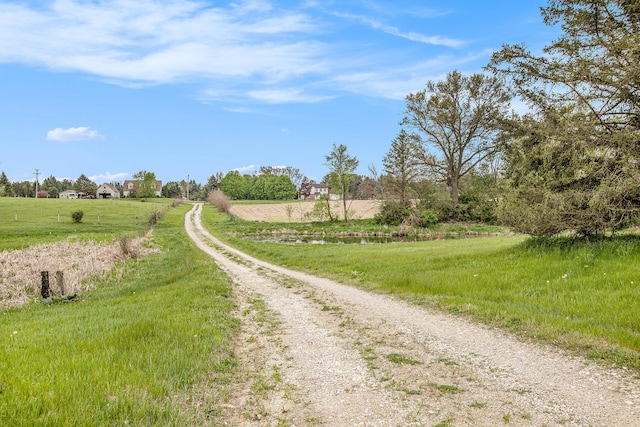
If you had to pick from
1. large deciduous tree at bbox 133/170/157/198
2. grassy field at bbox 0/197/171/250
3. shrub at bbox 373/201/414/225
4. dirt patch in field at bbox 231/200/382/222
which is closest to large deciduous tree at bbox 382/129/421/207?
shrub at bbox 373/201/414/225

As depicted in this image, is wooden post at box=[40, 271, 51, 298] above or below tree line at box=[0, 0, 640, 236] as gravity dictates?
below

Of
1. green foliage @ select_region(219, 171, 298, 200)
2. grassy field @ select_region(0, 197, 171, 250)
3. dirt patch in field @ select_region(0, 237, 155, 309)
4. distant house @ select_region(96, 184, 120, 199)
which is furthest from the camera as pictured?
distant house @ select_region(96, 184, 120, 199)

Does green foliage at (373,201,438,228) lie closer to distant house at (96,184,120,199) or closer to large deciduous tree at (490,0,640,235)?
large deciduous tree at (490,0,640,235)

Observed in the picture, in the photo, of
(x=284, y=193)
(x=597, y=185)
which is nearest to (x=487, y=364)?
(x=597, y=185)

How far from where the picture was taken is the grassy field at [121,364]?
4.21m

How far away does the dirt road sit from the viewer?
14.5 ft

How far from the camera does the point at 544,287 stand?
9.77 meters

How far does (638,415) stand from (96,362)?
21.8 feet

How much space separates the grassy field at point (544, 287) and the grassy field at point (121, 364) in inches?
214

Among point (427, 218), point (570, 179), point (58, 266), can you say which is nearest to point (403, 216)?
point (427, 218)

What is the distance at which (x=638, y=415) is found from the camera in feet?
14.0

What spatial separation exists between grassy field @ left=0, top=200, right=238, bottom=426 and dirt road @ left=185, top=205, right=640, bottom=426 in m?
0.55

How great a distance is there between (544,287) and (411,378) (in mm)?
6092

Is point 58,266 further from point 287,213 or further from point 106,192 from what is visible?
point 106,192
